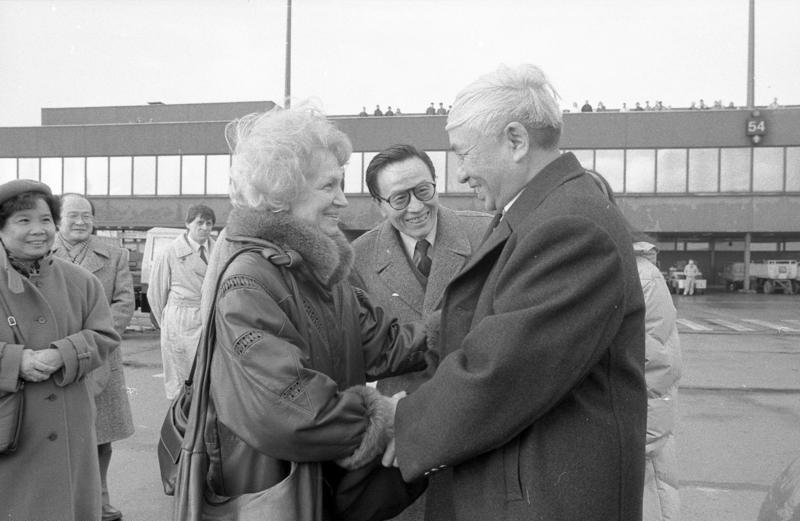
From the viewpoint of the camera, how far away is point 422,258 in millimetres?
3244

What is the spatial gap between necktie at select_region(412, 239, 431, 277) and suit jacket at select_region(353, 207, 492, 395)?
4 cm

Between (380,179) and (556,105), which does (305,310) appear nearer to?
(556,105)

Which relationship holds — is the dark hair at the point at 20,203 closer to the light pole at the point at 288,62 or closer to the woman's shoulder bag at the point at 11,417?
the woman's shoulder bag at the point at 11,417

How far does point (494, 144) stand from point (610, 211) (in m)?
0.36

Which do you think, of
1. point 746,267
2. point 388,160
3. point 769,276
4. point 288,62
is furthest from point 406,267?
point 746,267

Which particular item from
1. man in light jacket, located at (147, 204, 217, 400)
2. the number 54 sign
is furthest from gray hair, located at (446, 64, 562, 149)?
the number 54 sign

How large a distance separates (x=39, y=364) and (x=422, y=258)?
1824mm

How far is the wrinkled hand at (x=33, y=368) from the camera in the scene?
320cm

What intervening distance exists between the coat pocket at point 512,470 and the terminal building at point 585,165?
24.9m

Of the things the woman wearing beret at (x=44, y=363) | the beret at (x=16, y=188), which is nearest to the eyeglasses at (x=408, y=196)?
the woman wearing beret at (x=44, y=363)

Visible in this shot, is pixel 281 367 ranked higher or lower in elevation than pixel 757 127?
lower

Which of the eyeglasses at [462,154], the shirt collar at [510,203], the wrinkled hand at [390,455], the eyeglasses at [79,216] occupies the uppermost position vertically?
the eyeglasses at [462,154]

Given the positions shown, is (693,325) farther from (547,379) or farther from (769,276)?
(769,276)

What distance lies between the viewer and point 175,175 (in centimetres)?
3159
